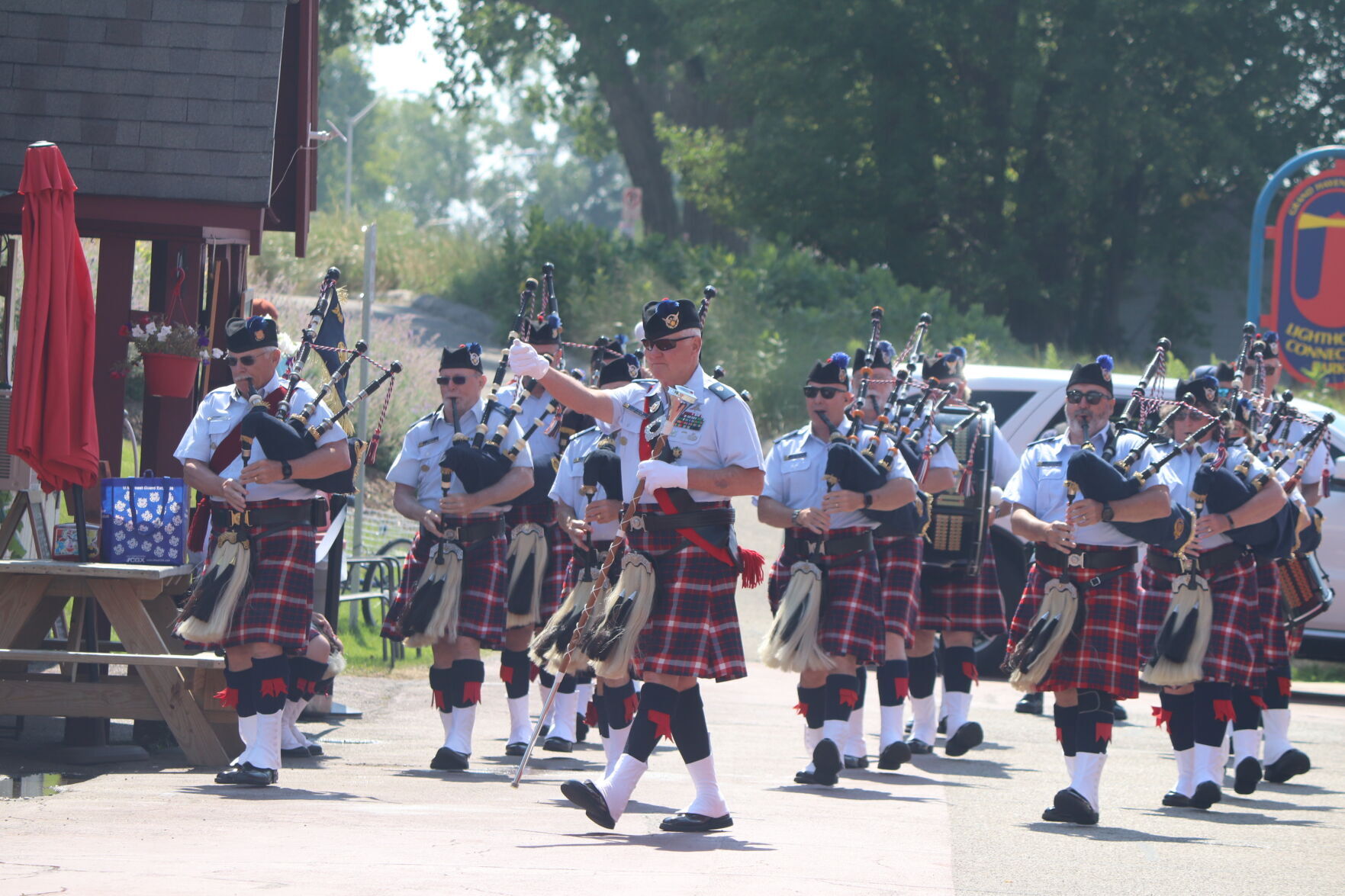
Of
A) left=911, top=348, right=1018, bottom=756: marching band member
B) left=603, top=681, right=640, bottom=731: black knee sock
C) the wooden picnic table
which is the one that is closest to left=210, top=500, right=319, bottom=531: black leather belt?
the wooden picnic table

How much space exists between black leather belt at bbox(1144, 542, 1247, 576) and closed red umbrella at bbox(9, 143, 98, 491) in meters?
4.58

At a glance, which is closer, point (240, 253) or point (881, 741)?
point (881, 741)

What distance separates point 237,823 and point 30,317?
8.28ft

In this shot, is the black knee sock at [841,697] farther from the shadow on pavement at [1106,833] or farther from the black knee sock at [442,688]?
the black knee sock at [442,688]

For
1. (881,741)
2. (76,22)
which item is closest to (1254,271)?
(881,741)

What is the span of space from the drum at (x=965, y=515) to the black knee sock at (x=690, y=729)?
3.34m

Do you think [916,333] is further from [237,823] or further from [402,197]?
[402,197]

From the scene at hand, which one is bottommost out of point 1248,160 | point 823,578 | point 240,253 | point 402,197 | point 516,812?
point 516,812

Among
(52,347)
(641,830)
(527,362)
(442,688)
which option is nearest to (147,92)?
(52,347)

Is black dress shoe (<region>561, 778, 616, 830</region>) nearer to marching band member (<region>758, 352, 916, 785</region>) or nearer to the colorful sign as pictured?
marching band member (<region>758, 352, 916, 785</region>)

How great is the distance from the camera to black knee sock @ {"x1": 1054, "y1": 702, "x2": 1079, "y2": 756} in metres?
6.88

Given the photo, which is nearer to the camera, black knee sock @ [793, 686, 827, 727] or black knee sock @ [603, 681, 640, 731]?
black knee sock @ [603, 681, 640, 731]

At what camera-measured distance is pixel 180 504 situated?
24.3ft

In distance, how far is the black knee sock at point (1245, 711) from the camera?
7.82m
